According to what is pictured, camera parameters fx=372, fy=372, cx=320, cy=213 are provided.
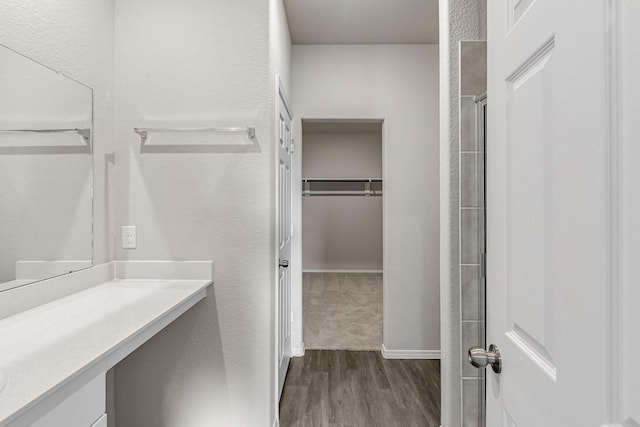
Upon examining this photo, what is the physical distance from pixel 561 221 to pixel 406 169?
2746 mm

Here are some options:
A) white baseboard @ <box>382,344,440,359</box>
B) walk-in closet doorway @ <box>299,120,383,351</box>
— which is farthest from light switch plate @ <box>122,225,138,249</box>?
walk-in closet doorway @ <box>299,120,383,351</box>

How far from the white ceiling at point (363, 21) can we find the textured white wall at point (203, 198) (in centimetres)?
97

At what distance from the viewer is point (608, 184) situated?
1.67 feet

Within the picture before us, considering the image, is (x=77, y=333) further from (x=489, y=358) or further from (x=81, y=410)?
(x=489, y=358)

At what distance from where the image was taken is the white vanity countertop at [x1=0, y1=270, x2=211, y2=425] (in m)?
0.90

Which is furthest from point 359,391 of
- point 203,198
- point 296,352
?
point 203,198

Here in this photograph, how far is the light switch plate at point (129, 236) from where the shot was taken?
203cm

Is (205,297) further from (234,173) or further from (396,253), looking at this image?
(396,253)

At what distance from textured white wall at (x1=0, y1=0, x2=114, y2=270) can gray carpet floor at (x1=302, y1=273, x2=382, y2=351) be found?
7.52ft

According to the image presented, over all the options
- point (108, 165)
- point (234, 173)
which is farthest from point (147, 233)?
point (234, 173)

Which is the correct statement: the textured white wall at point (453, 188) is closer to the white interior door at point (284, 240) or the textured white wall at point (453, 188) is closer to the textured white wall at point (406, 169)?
the white interior door at point (284, 240)

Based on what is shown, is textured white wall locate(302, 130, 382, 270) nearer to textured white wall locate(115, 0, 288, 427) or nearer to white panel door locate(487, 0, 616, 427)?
textured white wall locate(115, 0, 288, 427)

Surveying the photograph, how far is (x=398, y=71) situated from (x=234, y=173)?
2.08m

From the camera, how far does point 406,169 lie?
3309mm
